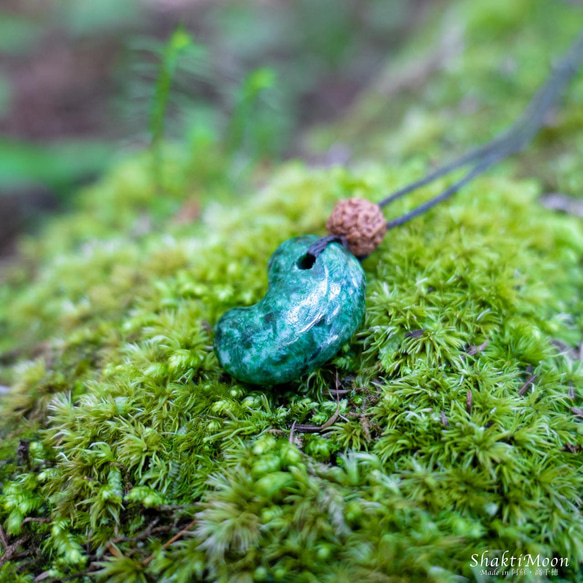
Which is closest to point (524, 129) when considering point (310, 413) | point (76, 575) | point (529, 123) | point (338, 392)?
point (529, 123)

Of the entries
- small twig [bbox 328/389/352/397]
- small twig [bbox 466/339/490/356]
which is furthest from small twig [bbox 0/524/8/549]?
small twig [bbox 466/339/490/356]

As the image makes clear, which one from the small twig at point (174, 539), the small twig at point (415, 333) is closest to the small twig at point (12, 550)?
the small twig at point (174, 539)

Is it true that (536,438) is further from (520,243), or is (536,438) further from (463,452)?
(520,243)

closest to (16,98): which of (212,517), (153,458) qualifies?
(153,458)

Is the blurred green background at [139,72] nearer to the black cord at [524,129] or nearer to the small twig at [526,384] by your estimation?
the black cord at [524,129]

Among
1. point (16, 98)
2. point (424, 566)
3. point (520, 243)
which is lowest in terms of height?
point (16, 98)

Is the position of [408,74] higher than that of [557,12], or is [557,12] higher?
[557,12]
